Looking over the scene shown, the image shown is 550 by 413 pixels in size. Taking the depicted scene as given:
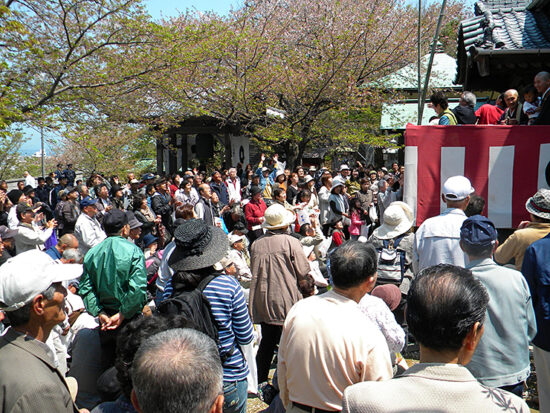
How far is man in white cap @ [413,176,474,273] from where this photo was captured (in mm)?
3824

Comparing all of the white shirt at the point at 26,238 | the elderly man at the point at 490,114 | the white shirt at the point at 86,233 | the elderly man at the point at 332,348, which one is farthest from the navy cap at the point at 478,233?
the white shirt at the point at 26,238

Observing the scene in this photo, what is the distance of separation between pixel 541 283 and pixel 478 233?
0.69 m

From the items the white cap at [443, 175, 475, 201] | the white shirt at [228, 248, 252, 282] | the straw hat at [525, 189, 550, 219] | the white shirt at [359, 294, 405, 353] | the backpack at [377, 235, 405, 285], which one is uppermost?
the white cap at [443, 175, 475, 201]

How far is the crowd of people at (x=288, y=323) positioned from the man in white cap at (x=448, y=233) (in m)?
0.01

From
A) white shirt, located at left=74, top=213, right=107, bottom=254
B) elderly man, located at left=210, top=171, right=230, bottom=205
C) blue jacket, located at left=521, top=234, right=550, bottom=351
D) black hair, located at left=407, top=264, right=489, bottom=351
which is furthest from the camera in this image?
elderly man, located at left=210, top=171, right=230, bottom=205

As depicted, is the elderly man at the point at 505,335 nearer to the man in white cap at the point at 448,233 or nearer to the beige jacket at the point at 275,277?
the man in white cap at the point at 448,233

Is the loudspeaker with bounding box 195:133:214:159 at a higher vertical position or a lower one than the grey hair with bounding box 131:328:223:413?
higher

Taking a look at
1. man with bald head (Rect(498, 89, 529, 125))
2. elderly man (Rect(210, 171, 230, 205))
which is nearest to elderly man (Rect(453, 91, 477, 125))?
man with bald head (Rect(498, 89, 529, 125))

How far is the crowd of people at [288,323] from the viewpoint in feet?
4.96

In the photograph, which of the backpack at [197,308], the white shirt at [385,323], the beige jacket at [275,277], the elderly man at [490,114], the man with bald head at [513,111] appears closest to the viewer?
the backpack at [197,308]

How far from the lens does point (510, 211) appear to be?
512cm

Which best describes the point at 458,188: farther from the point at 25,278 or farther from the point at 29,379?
the point at 29,379

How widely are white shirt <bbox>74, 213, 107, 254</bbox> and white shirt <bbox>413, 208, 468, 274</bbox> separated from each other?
4353 mm

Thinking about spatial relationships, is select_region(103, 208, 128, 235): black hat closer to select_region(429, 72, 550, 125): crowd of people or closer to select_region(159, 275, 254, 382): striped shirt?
select_region(159, 275, 254, 382): striped shirt
